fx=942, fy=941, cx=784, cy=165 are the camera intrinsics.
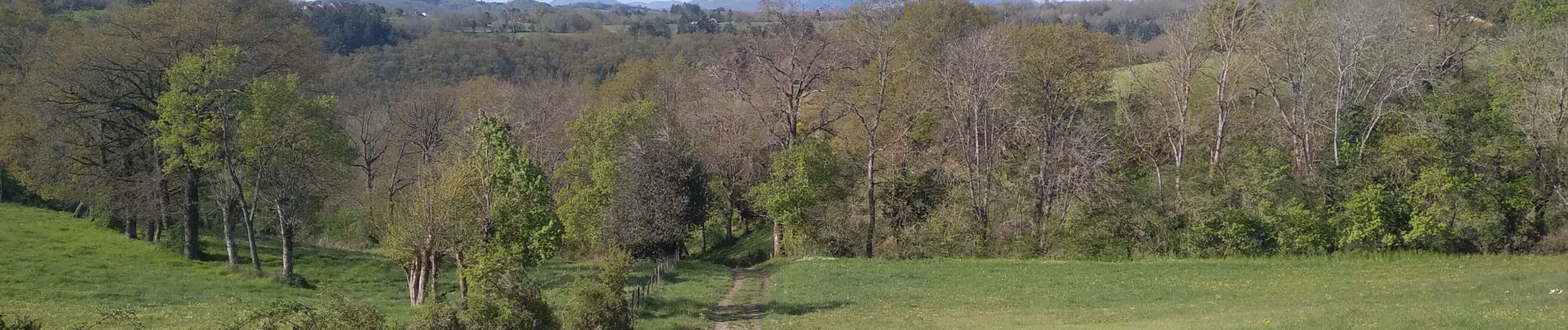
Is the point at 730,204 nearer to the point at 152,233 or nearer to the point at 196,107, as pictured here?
Answer: the point at 152,233

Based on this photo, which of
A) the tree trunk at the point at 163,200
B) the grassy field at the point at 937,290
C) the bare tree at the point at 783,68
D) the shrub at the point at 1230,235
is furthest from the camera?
the bare tree at the point at 783,68

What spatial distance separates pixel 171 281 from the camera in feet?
103

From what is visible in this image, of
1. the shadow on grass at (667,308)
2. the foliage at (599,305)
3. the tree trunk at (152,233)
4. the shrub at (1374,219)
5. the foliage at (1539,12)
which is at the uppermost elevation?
the foliage at (1539,12)

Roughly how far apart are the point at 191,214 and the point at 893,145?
3082 cm

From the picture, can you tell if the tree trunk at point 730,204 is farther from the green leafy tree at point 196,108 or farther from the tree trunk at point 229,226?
the green leafy tree at point 196,108

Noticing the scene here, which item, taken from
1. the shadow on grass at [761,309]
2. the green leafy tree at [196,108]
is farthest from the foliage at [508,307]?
the green leafy tree at [196,108]

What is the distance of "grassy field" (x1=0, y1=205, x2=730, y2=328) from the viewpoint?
24.1 metres

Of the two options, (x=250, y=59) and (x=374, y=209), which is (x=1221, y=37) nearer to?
(x=374, y=209)

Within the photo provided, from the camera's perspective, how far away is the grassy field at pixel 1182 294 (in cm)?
1984

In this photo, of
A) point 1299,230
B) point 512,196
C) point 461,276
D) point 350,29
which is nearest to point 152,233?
point 512,196

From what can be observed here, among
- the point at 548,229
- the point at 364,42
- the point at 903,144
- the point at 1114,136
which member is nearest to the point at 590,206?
the point at 903,144

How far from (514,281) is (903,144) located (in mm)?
33184

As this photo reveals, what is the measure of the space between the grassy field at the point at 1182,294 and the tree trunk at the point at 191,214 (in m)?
22.8

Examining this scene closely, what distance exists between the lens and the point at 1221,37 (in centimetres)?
4094
